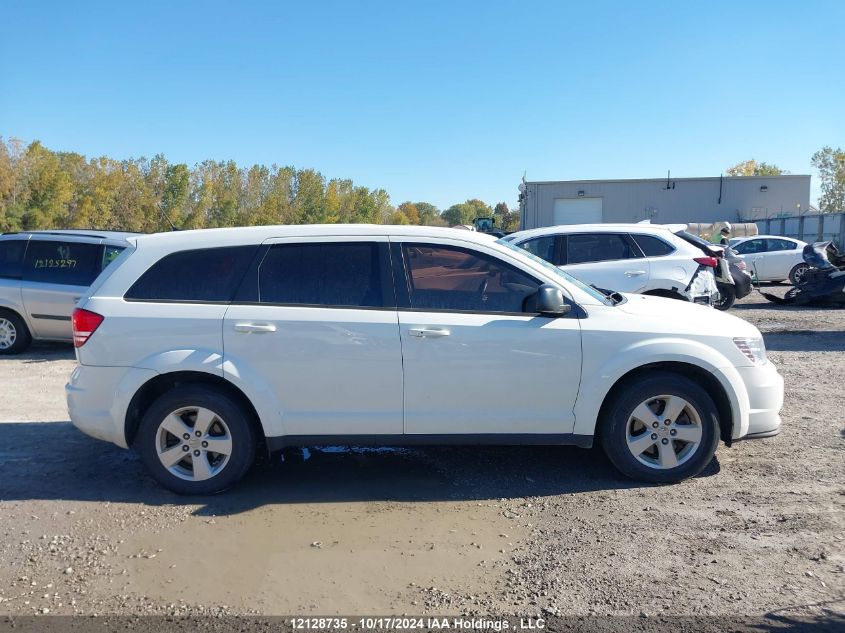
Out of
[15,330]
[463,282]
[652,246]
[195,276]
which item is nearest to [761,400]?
[463,282]

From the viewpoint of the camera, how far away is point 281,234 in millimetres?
5023

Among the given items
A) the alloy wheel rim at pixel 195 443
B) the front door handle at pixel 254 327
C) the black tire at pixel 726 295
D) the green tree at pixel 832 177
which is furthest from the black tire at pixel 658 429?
the green tree at pixel 832 177

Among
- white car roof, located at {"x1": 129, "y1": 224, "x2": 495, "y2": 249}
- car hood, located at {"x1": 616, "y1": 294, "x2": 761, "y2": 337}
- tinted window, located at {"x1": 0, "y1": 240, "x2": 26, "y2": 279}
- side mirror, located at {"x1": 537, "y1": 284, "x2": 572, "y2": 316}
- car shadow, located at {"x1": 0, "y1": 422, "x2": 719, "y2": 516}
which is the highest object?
white car roof, located at {"x1": 129, "y1": 224, "x2": 495, "y2": 249}

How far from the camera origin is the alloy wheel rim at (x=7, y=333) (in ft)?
33.1

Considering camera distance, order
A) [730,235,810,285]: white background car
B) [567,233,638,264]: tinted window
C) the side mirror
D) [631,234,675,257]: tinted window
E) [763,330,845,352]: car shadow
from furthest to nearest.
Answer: [730,235,810,285]: white background car
[567,233,638,264]: tinted window
[631,234,675,257]: tinted window
[763,330,845,352]: car shadow
the side mirror

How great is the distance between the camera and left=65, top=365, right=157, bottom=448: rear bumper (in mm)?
4734

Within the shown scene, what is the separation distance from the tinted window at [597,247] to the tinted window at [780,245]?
11.6m

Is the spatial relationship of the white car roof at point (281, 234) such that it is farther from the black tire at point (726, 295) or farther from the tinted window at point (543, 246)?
the black tire at point (726, 295)

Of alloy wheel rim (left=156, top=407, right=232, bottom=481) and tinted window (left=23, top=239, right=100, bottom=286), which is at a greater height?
tinted window (left=23, top=239, right=100, bottom=286)

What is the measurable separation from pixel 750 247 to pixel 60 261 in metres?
18.0

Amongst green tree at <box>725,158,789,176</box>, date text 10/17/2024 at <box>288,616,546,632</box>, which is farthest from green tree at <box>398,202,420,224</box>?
A: date text 10/17/2024 at <box>288,616,546,632</box>

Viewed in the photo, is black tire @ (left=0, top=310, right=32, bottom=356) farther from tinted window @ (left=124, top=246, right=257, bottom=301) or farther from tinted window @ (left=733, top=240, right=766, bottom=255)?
tinted window @ (left=733, top=240, right=766, bottom=255)

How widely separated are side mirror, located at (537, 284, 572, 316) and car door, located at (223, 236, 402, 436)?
3.35 ft

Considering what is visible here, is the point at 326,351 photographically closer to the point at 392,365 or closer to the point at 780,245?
the point at 392,365
